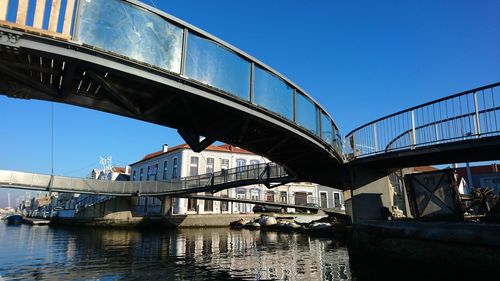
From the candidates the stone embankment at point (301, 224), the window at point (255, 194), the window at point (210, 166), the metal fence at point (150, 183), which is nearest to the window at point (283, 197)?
the window at point (255, 194)

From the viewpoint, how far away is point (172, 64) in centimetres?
872

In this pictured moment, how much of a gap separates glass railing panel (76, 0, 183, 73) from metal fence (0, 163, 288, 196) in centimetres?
1921

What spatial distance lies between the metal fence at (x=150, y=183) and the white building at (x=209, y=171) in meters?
5.62

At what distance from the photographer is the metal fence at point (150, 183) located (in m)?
30.5

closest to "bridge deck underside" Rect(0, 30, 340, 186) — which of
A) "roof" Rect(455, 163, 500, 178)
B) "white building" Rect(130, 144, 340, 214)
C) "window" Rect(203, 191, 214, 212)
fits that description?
"white building" Rect(130, 144, 340, 214)

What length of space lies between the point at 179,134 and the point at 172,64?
3.73 m

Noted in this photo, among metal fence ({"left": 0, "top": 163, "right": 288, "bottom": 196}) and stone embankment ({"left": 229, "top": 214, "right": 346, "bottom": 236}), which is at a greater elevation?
metal fence ({"left": 0, "top": 163, "right": 288, "bottom": 196})

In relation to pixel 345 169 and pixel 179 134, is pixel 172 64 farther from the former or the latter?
pixel 345 169

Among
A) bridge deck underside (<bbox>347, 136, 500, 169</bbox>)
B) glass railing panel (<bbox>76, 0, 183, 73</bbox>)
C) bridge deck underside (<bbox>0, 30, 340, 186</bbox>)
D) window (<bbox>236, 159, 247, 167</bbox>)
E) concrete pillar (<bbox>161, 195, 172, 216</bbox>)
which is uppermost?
window (<bbox>236, 159, 247, 167</bbox>)

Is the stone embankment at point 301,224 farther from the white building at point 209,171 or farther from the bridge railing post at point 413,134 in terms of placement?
the bridge railing post at point 413,134

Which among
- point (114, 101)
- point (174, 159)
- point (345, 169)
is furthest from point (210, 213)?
point (114, 101)

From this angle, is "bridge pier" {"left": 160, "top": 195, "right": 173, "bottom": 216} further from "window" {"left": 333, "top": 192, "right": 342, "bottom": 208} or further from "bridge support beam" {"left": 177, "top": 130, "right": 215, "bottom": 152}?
"bridge support beam" {"left": 177, "top": 130, "right": 215, "bottom": 152}

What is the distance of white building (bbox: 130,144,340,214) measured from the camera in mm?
48875

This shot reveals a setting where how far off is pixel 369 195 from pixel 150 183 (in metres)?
33.6
